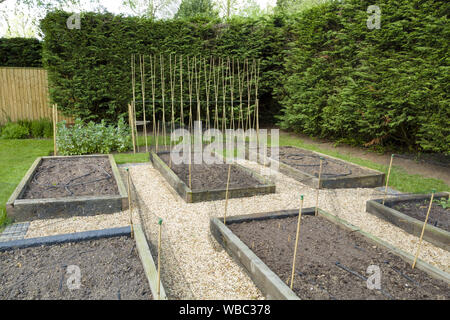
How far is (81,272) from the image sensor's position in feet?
7.15

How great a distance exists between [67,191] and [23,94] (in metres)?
6.35

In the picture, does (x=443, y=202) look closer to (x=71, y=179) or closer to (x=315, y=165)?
(x=315, y=165)

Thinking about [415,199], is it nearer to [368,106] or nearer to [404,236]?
[404,236]

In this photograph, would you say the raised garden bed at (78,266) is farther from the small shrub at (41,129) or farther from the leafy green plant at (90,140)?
the small shrub at (41,129)

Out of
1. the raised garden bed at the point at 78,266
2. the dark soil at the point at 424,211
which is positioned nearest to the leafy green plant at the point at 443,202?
the dark soil at the point at 424,211

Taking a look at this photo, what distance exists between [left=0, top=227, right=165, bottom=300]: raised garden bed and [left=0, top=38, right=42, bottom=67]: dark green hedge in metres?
8.68

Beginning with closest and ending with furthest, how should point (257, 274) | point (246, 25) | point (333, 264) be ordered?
point (257, 274) → point (333, 264) → point (246, 25)

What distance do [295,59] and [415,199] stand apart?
585 cm

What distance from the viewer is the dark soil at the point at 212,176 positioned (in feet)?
14.4

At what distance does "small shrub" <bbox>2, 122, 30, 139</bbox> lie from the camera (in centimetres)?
768

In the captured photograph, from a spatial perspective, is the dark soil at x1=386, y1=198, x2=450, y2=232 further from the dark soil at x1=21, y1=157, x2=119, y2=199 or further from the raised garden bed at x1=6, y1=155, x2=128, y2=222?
the dark soil at x1=21, y1=157, x2=119, y2=199

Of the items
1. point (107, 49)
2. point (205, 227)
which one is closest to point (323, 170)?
point (205, 227)
